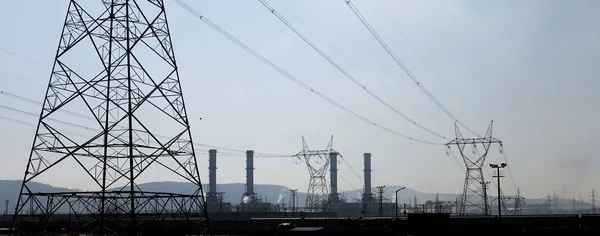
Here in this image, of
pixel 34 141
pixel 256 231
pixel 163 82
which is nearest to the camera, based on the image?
pixel 34 141

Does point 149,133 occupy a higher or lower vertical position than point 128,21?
lower

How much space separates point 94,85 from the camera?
39.2 m

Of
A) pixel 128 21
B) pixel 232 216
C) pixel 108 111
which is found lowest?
pixel 232 216

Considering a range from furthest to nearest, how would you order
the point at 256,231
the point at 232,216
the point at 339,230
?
the point at 232,216 → the point at 256,231 → the point at 339,230

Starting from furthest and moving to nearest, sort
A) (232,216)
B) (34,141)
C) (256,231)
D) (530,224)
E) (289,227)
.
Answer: (232,216)
(530,224)
(256,231)
(289,227)
(34,141)

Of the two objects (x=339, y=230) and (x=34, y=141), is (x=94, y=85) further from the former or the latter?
(x=339, y=230)

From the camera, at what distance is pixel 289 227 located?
62781 mm

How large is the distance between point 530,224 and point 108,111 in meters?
72.6

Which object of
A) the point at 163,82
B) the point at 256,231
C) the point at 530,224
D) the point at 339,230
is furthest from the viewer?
the point at 530,224

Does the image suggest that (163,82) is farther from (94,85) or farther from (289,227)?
(289,227)

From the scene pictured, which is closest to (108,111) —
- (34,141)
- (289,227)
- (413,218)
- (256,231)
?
(34,141)

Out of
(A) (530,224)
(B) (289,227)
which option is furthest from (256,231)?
(A) (530,224)

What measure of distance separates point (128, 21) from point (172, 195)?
11.1 meters

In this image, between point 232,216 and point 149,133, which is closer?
point 149,133
